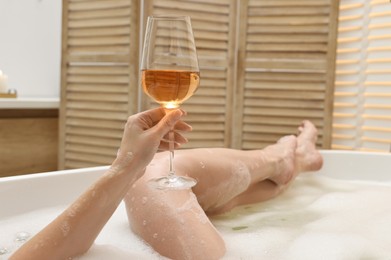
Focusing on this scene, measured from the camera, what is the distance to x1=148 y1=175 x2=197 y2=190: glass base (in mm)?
901

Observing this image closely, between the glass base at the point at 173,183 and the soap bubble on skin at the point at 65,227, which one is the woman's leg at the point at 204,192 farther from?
the soap bubble on skin at the point at 65,227

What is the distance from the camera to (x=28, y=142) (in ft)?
8.87

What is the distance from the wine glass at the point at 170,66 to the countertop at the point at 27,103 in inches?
68.0

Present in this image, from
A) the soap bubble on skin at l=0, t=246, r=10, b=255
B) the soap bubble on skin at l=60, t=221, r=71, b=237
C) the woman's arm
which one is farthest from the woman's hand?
the soap bubble on skin at l=0, t=246, r=10, b=255

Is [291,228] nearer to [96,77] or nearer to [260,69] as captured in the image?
[260,69]

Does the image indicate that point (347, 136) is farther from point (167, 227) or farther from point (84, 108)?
point (167, 227)

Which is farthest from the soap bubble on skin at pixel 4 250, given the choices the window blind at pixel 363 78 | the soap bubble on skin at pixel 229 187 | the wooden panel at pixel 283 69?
the window blind at pixel 363 78

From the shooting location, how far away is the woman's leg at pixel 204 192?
966 millimetres

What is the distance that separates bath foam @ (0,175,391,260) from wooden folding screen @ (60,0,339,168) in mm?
1178

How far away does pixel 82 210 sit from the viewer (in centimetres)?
83

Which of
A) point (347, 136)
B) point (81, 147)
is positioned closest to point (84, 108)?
point (81, 147)

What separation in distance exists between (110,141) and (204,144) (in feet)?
1.92

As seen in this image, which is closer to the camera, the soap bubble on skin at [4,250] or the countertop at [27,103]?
the soap bubble on skin at [4,250]

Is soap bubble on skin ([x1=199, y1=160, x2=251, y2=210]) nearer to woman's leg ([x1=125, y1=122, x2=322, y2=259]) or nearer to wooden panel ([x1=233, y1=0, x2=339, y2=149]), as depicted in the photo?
woman's leg ([x1=125, y1=122, x2=322, y2=259])
